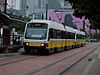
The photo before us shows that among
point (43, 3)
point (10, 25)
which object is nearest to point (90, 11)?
point (10, 25)

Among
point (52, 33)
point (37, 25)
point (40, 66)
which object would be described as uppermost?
point (37, 25)

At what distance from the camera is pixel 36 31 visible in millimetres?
19594

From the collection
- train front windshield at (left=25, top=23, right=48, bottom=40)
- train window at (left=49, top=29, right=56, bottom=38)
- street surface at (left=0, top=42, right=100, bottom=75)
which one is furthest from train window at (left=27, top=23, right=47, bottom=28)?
street surface at (left=0, top=42, right=100, bottom=75)

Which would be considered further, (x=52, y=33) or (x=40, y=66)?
(x=52, y=33)

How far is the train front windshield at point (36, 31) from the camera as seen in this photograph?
1944 centimetres

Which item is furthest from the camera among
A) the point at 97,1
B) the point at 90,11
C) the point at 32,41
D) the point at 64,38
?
the point at 64,38

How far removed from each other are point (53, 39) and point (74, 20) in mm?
78230

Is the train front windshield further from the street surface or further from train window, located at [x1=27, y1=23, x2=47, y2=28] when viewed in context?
the street surface

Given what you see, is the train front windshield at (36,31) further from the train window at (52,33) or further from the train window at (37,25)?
the train window at (52,33)

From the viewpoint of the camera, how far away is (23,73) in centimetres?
977

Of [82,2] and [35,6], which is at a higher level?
[35,6]

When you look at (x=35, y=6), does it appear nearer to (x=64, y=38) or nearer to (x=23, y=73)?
(x=64, y=38)

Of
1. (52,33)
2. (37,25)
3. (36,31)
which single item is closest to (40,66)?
(36,31)

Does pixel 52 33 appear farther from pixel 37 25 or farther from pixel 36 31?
pixel 36 31
